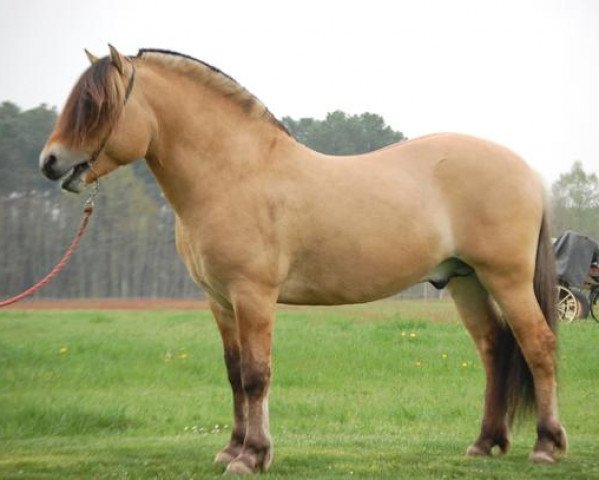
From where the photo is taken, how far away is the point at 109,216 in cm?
3028

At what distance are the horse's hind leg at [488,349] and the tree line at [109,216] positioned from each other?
1607 centimetres

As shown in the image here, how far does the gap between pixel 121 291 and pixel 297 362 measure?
73.4 ft

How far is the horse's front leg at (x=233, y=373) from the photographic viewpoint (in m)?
5.44

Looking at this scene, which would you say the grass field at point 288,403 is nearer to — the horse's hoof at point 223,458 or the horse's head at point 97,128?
the horse's hoof at point 223,458

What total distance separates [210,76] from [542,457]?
10.6 feet

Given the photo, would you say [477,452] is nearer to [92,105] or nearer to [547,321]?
[547,321]

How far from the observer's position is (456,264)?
5.80 metres

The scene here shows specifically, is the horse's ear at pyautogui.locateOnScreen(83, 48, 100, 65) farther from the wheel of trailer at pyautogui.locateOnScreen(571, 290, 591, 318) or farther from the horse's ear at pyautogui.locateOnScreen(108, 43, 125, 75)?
the wheel of trailer at pyautogui.locateOnScreen(571, 290, 591, 318)

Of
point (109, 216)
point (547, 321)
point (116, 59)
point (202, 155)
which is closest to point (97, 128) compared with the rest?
point (116, 59)

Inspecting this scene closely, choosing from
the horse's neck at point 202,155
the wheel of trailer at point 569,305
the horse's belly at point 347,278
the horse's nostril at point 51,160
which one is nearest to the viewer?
the horse's nostril at point 51,160

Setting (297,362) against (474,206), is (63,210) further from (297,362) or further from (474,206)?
(474,206)

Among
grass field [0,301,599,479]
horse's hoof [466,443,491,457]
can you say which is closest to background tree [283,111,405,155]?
grass field [0,301,599,479]

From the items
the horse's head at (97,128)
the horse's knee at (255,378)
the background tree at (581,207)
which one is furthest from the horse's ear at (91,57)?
the background tree at (581,207)

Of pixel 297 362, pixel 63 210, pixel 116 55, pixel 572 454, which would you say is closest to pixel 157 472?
pixel 116 55
